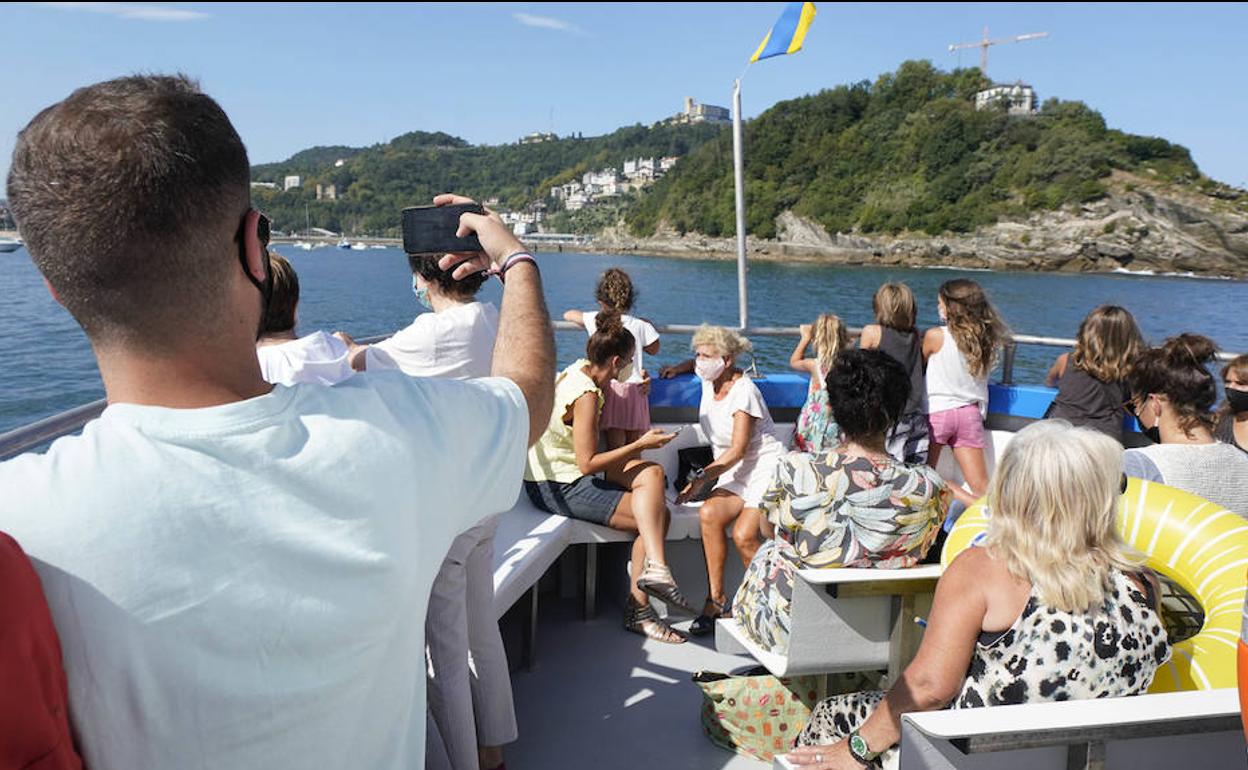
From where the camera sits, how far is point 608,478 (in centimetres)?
353

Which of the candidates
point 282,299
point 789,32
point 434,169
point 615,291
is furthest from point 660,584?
point 434,169

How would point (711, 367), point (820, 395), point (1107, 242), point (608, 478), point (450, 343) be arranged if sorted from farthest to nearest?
point (1107, 242)
point (820, 395)
point (711, 367)
point (608, 478)
point (450, 343)

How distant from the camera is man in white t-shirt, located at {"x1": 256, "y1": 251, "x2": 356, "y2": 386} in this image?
7.36 ft

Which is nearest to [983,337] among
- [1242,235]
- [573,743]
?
[573,743]

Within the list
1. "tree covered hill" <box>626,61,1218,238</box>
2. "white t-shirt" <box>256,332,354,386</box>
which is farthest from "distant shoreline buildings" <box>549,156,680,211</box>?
"white t-shirt" <box>256,332,354,386</box>

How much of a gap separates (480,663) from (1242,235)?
72227mm

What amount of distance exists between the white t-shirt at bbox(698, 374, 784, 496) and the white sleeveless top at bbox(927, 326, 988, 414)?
1013 mm

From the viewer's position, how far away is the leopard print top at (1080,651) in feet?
5.76

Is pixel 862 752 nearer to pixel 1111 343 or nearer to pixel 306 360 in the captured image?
pixel 306 360

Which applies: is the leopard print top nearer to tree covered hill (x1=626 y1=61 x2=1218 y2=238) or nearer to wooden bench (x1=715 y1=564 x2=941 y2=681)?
wooden bench (x1=715 y1=564 x2=941 y2=681)

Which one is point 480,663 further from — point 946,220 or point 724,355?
point 946,220

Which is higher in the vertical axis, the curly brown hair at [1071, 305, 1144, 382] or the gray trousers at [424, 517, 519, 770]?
the curly brown hair at [1071, 305, 1144, 382]

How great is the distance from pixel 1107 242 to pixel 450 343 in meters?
69.3

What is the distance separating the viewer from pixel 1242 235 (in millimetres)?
60781
